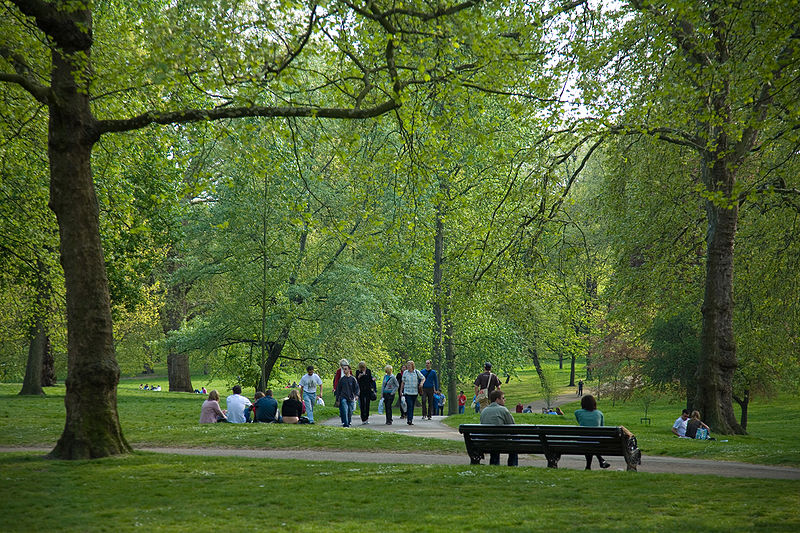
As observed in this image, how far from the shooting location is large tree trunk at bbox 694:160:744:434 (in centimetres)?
1730

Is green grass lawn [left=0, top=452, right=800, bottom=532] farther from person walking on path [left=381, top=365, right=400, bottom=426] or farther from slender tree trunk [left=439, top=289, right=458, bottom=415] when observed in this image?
slender tree trunk [left=439, top=289, right=458, bottom=415]

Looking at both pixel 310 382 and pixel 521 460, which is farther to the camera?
pixel 310 382

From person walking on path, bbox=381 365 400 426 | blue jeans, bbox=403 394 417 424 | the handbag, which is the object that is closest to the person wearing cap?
person walking on path, bbox=381 365 400 426

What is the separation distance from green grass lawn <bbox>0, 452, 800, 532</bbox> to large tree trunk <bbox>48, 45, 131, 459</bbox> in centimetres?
59

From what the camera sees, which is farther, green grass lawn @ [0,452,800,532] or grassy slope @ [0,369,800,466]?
grassy slope @ [0,369,800,466]

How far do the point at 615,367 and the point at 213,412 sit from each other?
21.6 m

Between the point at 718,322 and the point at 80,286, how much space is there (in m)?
13.9

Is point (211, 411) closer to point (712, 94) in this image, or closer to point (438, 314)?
point (712, 94)

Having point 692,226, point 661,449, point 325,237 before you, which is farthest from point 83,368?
point 325,237

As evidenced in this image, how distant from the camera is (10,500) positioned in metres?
7.91

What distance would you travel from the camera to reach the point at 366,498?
8.39 meters

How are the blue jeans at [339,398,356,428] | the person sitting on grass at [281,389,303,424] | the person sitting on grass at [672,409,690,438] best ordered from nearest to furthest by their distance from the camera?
the person sitting on grass at [281,389,303,424] < the person sitting on grass at [672,409,690,438] < the blue jeans at [339,398,356,428]

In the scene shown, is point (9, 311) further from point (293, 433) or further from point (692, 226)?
point (692, 226)

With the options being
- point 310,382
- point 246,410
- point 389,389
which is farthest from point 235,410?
point 389,389
